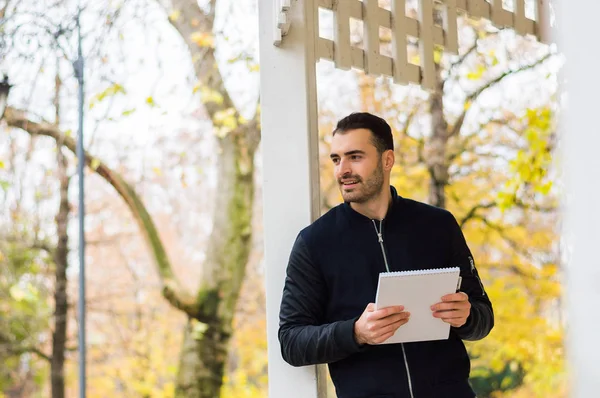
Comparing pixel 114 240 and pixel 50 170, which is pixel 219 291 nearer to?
pixel 50 170

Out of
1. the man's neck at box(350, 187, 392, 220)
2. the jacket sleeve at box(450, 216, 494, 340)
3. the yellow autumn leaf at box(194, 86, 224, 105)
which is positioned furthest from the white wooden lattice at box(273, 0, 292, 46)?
the yellow autumn leaf at box(194, 86, 224, 105)

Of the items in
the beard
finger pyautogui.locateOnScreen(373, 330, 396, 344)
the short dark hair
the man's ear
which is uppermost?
the short dark hair

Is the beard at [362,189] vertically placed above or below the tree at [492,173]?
below

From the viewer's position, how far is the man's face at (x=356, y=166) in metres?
2.22

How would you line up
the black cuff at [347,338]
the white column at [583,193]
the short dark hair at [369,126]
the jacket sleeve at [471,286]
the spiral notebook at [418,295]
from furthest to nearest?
the short dark hair at [369,126]
the jacket sleeve at [471,286]
the black cuff at [347,338]
the spiral notebook at [418,295]
the white column at [583,193]

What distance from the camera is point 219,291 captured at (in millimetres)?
7723

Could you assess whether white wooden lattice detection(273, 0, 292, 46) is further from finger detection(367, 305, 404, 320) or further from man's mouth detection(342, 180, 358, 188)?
finger detection(367, 305, 404, 320)

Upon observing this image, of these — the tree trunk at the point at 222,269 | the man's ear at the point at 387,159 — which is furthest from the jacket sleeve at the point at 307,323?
the tree trunk at the point at 222,269

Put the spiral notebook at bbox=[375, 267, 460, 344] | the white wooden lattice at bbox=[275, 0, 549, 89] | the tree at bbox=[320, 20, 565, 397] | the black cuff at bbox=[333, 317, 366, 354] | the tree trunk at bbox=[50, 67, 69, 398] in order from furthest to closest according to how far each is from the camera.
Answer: the tree trunk at bbox=[50, 67, 69, 398]
the tree at bbox=[320, 20, 565, 397]
the white wooden lattice at bbox=[275, 0, 549, 89]
the black cuff at bbox=[333, 317, 366, 354]
the spiral notebook at bbox=[375, 267, 460, 344]

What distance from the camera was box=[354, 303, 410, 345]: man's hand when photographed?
1.92 m

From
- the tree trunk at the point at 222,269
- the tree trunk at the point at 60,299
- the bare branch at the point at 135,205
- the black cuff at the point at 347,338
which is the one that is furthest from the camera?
the tree trunk at the point at 60,299

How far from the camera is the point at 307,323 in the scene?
212cm

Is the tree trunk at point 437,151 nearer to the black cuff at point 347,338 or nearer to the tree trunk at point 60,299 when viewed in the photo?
the tree trunk at point 60,299

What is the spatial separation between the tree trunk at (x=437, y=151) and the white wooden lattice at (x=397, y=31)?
4.78 m
